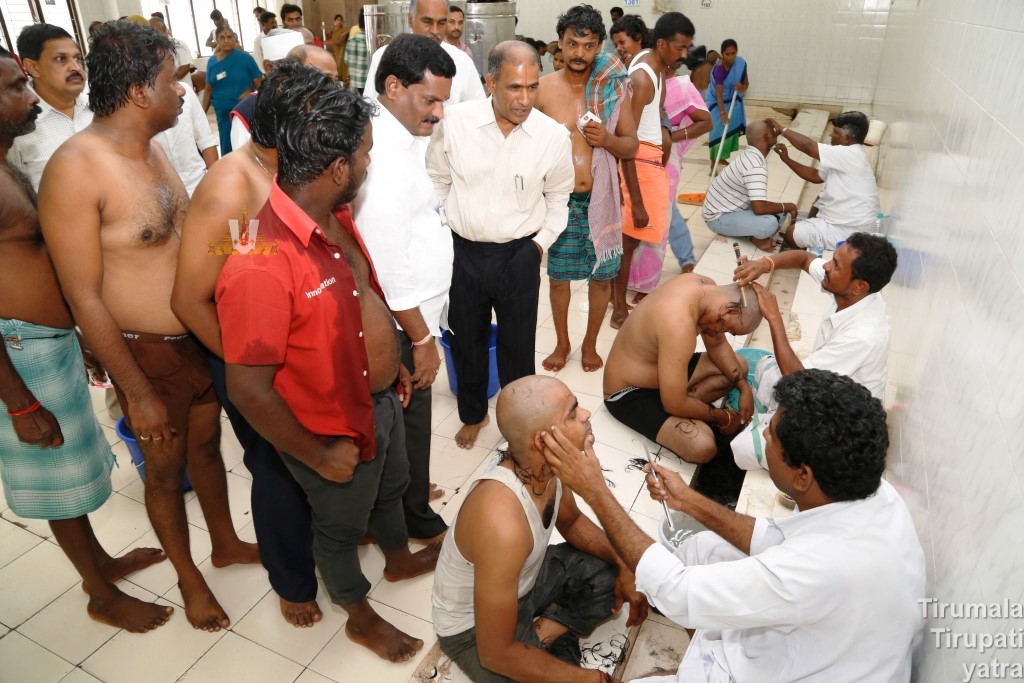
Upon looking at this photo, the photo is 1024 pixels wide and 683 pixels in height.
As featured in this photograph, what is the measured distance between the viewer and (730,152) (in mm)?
8180

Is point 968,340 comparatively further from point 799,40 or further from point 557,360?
point 799,40

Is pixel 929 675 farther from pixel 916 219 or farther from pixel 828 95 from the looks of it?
pixel 828 95

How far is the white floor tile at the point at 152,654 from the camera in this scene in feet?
7.34

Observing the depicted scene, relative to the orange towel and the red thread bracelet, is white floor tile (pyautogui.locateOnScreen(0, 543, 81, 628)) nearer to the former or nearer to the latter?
the red thread bracelet

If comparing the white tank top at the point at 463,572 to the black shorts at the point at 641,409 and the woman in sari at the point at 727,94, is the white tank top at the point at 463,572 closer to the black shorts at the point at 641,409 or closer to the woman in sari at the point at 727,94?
the black shorts at the point at 641,409

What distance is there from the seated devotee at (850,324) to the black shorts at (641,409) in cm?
46

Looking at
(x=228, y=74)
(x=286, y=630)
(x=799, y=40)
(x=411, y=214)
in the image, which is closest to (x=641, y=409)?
(x=411, y=214)

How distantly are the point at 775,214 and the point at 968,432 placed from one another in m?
4.35

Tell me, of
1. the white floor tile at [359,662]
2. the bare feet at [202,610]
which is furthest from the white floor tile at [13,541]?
the white floor tile at [359,662]

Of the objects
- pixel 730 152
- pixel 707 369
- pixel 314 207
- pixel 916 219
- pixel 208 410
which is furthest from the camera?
pixel 730 152

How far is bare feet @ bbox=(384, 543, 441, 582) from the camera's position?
101 inches

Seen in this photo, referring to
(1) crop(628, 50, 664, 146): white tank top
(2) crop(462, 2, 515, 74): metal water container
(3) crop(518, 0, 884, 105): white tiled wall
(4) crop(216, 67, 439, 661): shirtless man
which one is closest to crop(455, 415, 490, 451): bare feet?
(4) crop(216, 67, 439, 661): shirtless man

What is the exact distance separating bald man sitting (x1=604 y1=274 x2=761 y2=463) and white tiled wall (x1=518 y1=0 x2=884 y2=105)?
9.07 m

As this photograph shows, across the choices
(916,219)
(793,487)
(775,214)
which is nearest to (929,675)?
(793,487)
